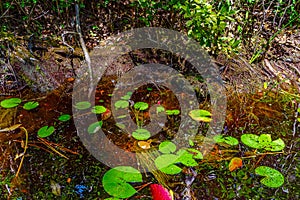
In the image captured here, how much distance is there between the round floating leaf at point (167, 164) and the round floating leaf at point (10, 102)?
1009 mm

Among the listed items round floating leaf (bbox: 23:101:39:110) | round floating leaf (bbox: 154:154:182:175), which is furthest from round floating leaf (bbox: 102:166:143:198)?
round floating leaf (bbox: 23:101:39:110)

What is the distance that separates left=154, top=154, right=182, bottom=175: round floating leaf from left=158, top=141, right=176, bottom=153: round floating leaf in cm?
5

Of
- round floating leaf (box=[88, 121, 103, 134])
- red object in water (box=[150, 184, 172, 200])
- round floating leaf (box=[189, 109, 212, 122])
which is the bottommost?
red object in water (box=[150, 184, 172, 200])

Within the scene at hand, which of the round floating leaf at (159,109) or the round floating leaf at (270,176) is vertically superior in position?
the round floating leaf at (159,109)

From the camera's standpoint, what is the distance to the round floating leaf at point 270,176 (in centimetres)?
123

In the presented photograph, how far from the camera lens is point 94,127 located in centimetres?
153

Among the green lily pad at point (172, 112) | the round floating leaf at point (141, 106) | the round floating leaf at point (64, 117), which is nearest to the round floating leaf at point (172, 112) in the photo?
the green lily pad at point (172, 112)

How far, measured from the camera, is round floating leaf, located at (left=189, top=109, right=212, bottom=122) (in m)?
1.59

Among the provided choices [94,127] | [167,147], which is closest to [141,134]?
[167,147]

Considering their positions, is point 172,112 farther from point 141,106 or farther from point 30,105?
point 30,105

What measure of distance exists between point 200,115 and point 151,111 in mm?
300

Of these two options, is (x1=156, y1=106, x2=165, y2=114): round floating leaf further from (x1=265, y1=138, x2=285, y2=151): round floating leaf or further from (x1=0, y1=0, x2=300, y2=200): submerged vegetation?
(x1=265, y1=138, x2=285, y2=151): round floating leaf

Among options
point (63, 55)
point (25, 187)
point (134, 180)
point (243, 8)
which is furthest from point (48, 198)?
point (243, 8)

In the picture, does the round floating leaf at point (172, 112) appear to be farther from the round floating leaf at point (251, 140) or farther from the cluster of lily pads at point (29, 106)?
the cluster of lily pads at point (29, 106)
